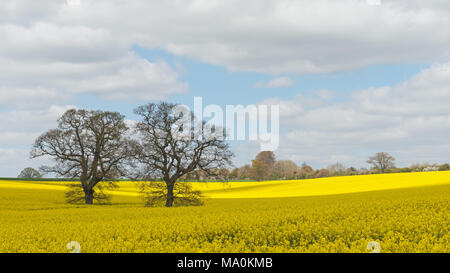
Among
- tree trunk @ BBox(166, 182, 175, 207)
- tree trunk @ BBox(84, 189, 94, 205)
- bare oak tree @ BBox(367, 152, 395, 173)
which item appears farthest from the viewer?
bare oak tree @ BBox(367, 152, 395, 173)

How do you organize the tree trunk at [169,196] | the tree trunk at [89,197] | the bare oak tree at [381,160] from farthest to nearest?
the bare oak tree at [381,160] → the tree trunk at [89,197] → the tree trunk at [169,196]

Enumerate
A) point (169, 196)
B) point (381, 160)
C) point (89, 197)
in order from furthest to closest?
1. point (381, 160)
2. point (89, 197)
3. point (169, 196)

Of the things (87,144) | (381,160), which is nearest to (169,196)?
(87,144)

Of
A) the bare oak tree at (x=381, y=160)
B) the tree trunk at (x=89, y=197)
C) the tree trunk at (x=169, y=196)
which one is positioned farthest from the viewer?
the bare oak tree at (x=381, y=160)

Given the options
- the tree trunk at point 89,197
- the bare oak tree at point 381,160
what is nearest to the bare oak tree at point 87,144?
the tree trunk at point 89,197

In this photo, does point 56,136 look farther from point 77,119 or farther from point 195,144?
point 195,144

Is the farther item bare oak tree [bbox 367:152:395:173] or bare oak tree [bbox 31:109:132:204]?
bare oak tree [bbox 367:152:395:173]

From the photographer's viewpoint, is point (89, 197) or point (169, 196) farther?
point (89, 197)

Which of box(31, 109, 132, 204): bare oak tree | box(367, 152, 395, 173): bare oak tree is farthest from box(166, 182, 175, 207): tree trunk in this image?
box(367, 152, 395, 173): bare oak tree

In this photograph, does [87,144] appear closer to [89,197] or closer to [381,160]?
[89,197]

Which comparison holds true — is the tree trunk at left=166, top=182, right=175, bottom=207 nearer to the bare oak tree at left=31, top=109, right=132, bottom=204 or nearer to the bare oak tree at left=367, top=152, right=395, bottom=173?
the bare oak tree at left=31, top=109, right=132, bottom=204

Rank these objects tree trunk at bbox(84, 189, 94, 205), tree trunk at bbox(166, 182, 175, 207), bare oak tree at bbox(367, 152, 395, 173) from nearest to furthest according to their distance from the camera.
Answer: tree trunk at bbox(166, 182, 175, 207) < tree trunk at bbox(84, 189, 94, 205) < bare oak tree at bbox(367, 152, 395, 173)

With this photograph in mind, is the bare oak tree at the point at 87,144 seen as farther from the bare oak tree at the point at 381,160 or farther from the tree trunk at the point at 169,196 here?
the bare oak tree at the point at 381,160
